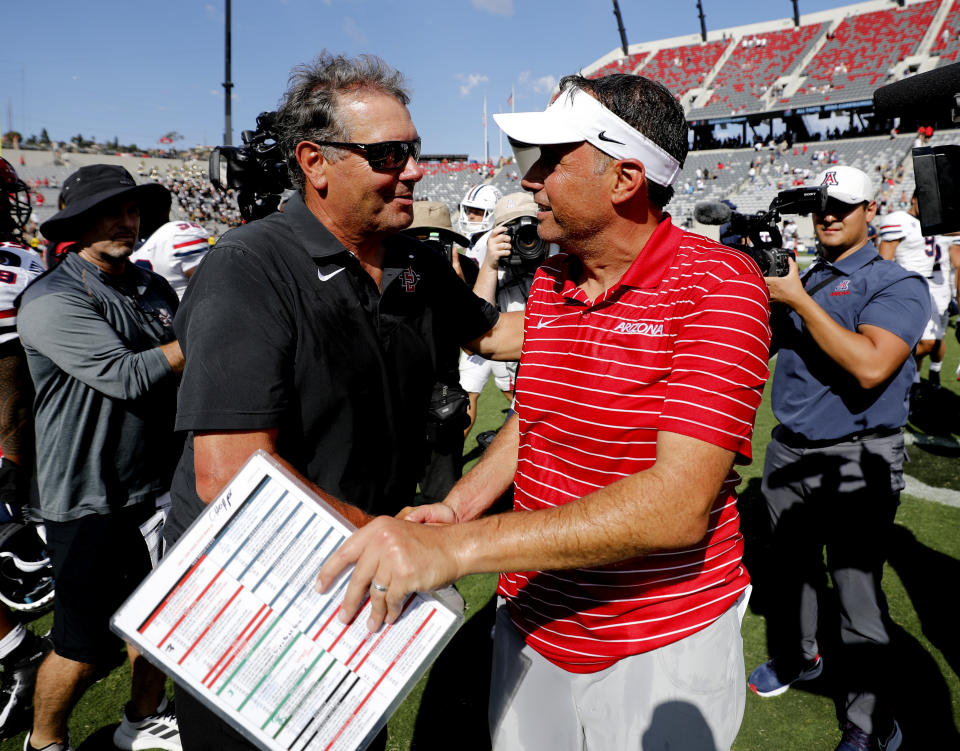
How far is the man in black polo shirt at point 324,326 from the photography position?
1507mm

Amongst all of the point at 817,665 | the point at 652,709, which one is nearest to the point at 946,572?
the point at 817,665

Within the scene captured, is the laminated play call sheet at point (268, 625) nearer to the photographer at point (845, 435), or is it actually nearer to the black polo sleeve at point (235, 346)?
the black polo sleeve at point (235, 346)

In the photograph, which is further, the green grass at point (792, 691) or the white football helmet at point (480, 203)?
the white football helmet at point (480, 203)

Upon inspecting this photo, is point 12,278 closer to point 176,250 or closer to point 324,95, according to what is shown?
point 176,250

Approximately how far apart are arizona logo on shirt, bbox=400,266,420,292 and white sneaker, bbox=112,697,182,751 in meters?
2.40

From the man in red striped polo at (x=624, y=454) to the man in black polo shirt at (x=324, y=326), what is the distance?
319mm

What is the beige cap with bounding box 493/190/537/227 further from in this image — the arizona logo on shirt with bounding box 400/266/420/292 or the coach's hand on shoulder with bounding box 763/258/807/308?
the arizona logo on shirt with bounding box 400/266/420/292

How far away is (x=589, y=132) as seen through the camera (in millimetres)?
1657

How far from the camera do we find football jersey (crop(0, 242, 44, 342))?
9.20 feet

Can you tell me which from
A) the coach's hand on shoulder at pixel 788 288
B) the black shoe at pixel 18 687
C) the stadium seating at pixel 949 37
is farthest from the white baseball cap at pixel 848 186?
the stadium seating at pixel 949 37

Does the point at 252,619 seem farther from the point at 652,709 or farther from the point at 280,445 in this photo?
the point at 652,709

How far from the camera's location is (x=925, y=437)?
6508mm

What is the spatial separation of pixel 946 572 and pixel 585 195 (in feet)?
13.3

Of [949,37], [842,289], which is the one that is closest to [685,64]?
[949,37]
